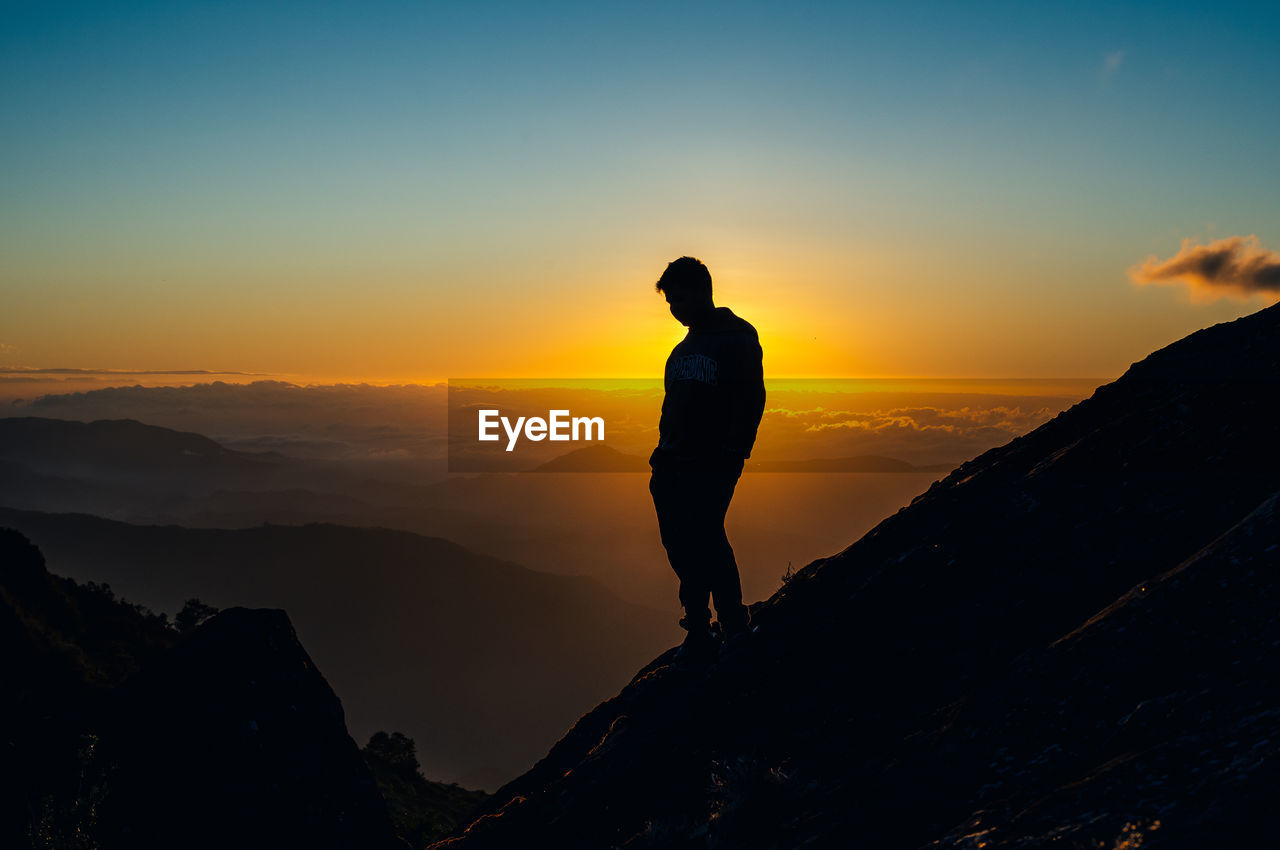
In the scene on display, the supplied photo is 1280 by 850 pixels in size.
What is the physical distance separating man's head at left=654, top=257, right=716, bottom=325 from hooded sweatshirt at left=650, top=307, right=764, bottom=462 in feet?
0.38

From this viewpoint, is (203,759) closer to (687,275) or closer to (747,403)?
(747,403)

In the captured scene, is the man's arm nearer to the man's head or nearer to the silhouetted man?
the silhouetted man

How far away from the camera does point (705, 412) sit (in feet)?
23.3

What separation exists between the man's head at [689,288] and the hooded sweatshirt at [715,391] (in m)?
0.12

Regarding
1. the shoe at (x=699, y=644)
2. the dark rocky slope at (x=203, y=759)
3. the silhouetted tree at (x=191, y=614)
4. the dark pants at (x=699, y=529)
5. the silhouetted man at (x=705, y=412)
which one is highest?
the silhouetted man at (x=705, y=412)

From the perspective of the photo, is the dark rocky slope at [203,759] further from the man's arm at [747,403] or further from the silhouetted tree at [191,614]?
the silhouetted tree at [191,614]

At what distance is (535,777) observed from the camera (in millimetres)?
8156

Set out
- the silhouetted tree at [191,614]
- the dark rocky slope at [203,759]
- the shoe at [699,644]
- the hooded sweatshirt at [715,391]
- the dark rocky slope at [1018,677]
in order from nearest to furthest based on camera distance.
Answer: the dark rocky slope at [1018,677], the dark rocky slope at [203,759], the hooded sweatshirt at [715,391], the shoe at [699,644], the silhouetted tree at [191,614]

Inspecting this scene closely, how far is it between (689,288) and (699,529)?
2.20 m

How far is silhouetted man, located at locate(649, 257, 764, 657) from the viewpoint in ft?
23.2

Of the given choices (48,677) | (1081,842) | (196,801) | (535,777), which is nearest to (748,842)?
(1081,842)

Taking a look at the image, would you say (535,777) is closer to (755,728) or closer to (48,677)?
(755,728)

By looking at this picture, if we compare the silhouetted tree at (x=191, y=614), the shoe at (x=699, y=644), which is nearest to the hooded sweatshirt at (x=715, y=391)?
the shoe at (x=699, y=644)

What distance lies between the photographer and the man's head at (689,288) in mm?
7145
